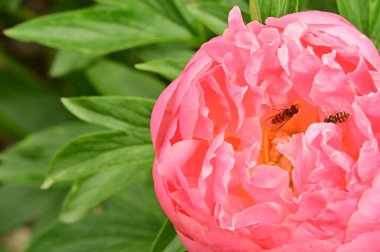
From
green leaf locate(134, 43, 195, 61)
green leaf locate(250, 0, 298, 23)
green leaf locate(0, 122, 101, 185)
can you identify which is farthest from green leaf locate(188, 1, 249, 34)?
green leaf locate(0, 122, 101, 185)

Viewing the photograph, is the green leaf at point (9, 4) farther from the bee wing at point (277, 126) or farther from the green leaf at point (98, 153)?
the bee wing at point (277, 126)

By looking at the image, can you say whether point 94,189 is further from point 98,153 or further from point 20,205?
point 20,205

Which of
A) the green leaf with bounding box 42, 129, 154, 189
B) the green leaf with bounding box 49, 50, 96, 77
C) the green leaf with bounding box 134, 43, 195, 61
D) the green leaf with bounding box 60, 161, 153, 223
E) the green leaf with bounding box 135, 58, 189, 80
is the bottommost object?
the green leaf with bounding box 60, 161, 153, 223

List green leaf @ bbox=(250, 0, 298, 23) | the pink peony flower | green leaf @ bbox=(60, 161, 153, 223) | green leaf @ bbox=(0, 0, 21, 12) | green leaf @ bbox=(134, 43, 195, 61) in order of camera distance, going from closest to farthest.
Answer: the pink peony flower
green leaf @ bbox=(250, 0, 298, 23)
green leaf @ bbox=(60, 161, 153, 223)
green leaf @ bbox=(134, 43, 195, 61)
green leaf @ bbox=(0, 0, 21, 12)

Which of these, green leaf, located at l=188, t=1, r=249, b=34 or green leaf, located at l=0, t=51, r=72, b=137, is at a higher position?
green leaf, located at l=188, t=1, r=249, b=34

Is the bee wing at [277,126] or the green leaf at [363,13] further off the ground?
the green leaf at [363,13]

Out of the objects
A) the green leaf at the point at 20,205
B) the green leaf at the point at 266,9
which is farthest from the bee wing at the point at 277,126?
the green leaf at the point at 20,205

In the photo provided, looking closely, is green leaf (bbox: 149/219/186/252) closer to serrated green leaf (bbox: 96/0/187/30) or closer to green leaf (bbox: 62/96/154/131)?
green leaf (bbox: 62/96/154/131)

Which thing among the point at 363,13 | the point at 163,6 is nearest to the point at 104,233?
the point at 163,6
